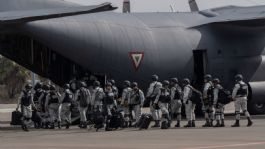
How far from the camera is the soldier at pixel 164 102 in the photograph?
1095 inches

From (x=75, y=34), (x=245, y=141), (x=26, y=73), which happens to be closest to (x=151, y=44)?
(x=75, y=34)

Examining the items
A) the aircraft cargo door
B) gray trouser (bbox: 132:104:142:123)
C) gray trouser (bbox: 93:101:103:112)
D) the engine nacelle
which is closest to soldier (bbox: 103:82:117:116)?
gray trouser (bbox: 93:101:103:112)

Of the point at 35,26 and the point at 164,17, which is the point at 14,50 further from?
the point at 164,17

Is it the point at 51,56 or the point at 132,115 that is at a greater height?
the point at 51,56

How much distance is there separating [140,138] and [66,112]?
20.3 feet

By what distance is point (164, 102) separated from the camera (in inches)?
1102

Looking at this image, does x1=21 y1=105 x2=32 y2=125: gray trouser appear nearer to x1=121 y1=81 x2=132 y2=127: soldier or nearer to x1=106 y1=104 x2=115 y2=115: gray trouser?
x1=106 y1=104 x2=115 y2=115: gray trouser

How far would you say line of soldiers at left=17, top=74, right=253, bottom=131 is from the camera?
28.0m

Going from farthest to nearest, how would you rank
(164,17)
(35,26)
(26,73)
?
(26,73)
(164,17)
(35,26)

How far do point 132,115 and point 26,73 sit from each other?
42813 mm

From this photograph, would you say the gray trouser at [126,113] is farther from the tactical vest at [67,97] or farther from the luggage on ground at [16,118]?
the luggage on ground at [16,118]

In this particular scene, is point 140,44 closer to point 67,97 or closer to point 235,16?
point 67,97

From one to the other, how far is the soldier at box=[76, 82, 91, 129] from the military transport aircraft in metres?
2.07

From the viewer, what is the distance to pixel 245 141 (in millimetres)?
21500
